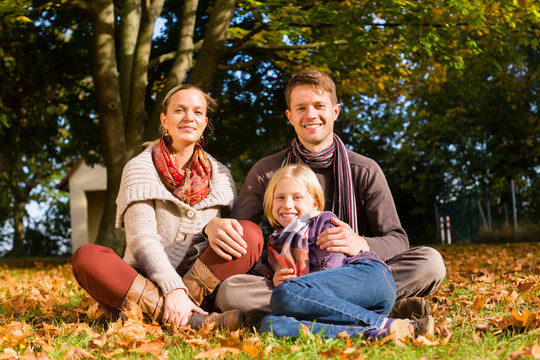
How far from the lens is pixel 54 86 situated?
1188 centimetres

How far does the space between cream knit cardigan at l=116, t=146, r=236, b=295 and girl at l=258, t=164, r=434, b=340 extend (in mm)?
467

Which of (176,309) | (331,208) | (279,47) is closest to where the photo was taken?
(176,309)

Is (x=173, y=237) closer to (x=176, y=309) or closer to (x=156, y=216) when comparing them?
(x=156, y=216)

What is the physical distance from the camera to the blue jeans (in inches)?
109

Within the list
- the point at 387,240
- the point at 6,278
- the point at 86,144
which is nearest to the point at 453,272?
the point at 387,240

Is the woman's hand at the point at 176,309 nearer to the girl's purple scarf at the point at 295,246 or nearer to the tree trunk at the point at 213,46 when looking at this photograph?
the girl's purple scarf at the point at 295,246

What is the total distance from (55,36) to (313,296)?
10832mm

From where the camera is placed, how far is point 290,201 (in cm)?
341

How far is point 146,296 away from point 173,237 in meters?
0.49

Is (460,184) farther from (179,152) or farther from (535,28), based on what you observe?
(179,152)

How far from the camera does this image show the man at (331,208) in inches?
130

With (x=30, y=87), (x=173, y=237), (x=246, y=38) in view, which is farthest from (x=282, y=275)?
(x=30, y=87)

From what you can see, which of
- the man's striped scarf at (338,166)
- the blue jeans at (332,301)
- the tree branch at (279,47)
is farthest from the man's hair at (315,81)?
the tree branch at (279,47)

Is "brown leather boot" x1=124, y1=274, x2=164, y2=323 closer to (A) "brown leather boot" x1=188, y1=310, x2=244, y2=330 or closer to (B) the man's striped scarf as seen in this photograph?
(A) "brown leather boot" x1=188, y1=310, x2=244, y2=330
